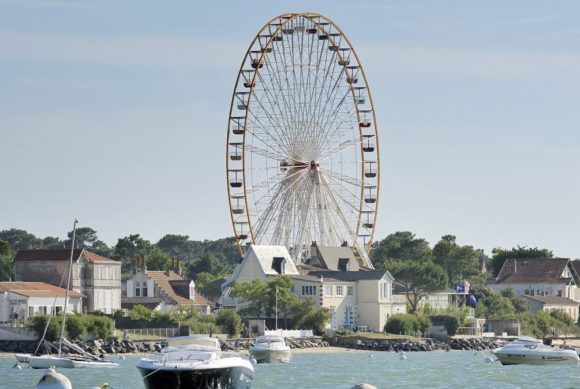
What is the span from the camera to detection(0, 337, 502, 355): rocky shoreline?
101 meters

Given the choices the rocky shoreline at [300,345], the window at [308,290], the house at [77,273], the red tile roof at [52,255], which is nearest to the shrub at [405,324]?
the rocky shoreline at [300,345]

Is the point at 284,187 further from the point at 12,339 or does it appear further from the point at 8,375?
the point at 8,375

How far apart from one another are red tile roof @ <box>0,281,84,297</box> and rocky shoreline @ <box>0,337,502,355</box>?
27.2ft

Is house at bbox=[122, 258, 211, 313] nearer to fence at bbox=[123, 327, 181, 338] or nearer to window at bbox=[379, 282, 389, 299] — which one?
window at bbox=[379, 282, 389, 299]

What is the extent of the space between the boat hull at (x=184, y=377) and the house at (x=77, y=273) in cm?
5840

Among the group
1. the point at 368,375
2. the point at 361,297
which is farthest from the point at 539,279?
the point at 368,375

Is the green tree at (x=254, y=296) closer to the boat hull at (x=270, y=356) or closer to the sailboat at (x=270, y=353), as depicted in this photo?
the sailboat at (x=270, y=353)

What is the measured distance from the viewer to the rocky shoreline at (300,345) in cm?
10138

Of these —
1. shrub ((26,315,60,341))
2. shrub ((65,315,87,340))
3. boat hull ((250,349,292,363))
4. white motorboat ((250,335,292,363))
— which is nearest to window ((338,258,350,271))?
shrub ((65,315,87,340))

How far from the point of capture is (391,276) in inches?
5226

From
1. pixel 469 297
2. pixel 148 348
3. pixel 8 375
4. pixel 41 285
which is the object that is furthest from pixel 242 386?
pixel 469 297

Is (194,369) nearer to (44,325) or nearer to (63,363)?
(63,363)

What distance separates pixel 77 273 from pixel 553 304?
53435 millimetres

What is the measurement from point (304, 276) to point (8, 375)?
50137mm
